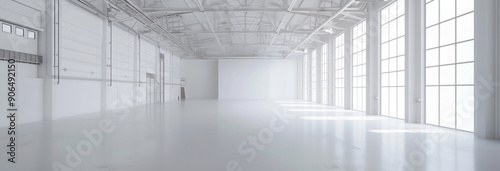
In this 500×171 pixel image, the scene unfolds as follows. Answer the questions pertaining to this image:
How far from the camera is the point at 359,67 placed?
22.5m

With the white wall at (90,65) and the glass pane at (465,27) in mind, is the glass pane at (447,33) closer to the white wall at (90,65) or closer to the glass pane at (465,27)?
the glass pane at (465,27)

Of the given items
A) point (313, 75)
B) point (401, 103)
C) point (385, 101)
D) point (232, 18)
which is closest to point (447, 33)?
point (401, 103)

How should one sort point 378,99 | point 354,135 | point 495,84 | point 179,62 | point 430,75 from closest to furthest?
point 495,84 < point 354,135 < point 430,75 < point 378,99 < point 179,62

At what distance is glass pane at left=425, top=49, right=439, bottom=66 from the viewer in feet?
44.1

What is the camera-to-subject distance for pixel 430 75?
45.7 ft

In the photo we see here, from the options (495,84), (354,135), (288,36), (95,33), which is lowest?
(354,135)

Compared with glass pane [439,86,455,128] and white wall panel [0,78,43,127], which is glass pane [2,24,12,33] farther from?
glass pane [439,86,455,128]

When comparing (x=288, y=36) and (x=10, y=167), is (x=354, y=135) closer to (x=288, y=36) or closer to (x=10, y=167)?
(x=10, y=167)

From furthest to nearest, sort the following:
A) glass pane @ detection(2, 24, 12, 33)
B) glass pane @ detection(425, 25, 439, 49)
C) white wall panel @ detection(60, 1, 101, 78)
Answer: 1. white wall panel @ detection(60, 1, 101, 78)
2. glass pane @ detection(425, 25, 439, 49)
3. glass pane @ detection(2, 24, 12, 33)

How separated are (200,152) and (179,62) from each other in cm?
3904

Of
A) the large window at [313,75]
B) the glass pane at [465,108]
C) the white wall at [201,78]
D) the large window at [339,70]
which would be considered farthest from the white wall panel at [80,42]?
the white wall at [201,78]

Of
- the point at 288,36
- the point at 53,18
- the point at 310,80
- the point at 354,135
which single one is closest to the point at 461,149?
the point at 354,135

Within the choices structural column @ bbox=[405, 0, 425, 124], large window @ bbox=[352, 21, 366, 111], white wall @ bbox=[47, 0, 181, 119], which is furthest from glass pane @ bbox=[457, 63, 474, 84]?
white wall @ bbox=[47, 0, 181, 119]

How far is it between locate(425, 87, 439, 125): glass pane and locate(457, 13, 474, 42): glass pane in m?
2.64
